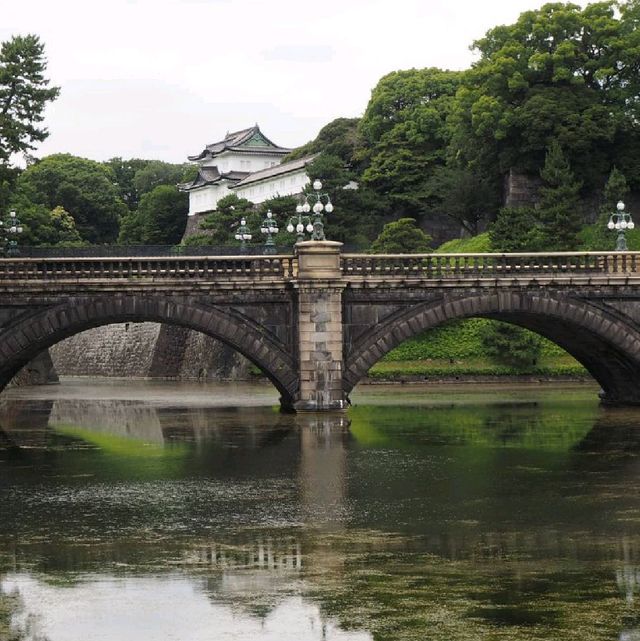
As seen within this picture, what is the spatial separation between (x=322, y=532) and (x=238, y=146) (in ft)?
392

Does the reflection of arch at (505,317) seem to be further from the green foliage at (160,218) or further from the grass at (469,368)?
the green foliage at (160,218)

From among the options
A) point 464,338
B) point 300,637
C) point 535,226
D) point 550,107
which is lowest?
point 300,637

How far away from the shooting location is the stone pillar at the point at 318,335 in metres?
45.8

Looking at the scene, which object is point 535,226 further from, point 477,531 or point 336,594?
point 336,594

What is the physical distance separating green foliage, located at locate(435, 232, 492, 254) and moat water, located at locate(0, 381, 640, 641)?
39791 mm

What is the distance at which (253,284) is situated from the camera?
4594 centimetres

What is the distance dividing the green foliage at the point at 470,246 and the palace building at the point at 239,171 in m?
29.8

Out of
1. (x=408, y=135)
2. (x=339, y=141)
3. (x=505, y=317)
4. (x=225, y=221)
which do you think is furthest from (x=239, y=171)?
(x=505, y=317)

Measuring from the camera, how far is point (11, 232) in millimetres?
59781

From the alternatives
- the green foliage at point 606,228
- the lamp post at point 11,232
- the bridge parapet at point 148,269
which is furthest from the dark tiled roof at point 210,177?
the bridge parapet at point 148,269

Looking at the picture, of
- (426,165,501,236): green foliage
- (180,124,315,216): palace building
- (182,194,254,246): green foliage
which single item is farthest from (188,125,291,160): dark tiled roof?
(426,165,501,236): green foliage

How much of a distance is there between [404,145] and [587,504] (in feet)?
250

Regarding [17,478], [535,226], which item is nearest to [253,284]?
[17,478]

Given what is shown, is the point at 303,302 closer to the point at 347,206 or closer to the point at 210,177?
the point at 347,206
